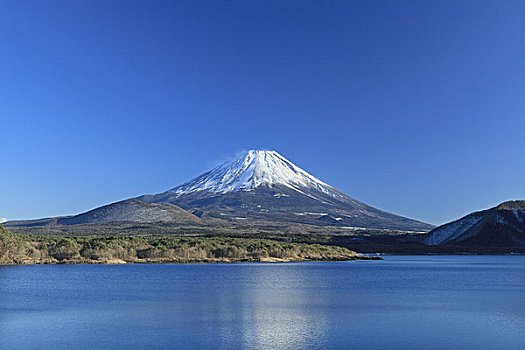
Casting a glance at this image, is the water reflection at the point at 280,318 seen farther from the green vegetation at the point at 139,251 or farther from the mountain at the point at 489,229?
the mountain at the point at 489,229

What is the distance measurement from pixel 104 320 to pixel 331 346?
45.3ft

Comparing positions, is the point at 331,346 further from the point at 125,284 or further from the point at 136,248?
the point at 136,248

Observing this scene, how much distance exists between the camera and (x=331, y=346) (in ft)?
76.2

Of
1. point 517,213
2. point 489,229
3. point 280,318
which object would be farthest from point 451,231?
point 280,318

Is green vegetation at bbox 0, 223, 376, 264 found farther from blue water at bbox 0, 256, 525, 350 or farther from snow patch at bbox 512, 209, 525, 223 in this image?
snow patch at bbox 512, 209, 525, 223

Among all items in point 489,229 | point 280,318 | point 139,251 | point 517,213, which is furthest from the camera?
point 517,213

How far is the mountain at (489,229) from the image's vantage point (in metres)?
145

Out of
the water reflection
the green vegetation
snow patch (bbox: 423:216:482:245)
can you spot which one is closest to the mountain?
snow patch (bbox: 423:216:482:245)

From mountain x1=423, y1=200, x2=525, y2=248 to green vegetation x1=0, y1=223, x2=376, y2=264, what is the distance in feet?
210

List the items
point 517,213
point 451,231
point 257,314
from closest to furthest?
point 257,314 → point 517,213 → point 451,231

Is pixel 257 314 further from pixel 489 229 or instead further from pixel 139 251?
pixel 489 229

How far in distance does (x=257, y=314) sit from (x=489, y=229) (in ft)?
436

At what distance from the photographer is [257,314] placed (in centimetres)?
3253

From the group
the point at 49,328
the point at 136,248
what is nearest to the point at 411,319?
the point at 49,328
